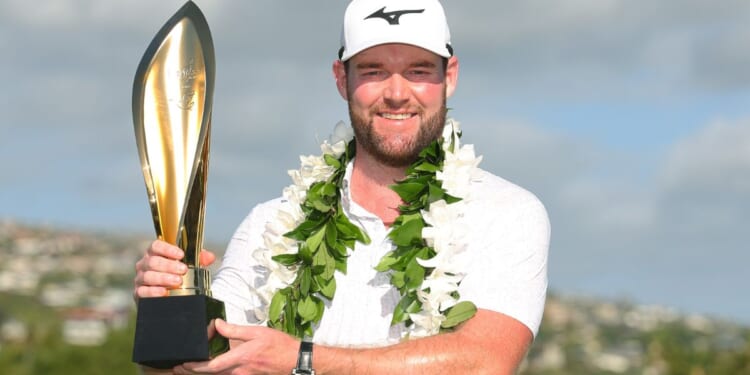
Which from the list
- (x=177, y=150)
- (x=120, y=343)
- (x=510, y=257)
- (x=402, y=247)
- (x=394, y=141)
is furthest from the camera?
(x=120, y=343)

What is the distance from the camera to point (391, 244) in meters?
5.41

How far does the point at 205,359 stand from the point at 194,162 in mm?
738

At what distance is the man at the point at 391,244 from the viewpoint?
185 inches

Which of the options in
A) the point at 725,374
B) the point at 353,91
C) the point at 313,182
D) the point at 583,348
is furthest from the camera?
the point at 583,348

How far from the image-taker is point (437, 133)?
17.7 feet

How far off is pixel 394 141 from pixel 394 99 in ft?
0.65

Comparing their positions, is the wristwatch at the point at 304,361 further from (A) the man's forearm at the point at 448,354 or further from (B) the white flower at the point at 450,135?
(B) the white flower at the point at 450,135

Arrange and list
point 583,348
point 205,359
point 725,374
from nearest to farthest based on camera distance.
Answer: point 205,359 → point 725,374 → point 583,348

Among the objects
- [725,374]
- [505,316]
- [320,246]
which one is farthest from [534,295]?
[725,374]

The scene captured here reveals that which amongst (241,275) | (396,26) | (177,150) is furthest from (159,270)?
(396,26)

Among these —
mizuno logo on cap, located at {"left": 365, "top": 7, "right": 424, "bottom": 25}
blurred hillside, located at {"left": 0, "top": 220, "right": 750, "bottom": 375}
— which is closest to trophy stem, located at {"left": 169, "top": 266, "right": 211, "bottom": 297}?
mizuno logo on cap, located at {"left": 365, "top": 7, "right": 424, "bottom": 25}

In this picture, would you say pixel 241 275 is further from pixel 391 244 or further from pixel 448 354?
pixel 448 354

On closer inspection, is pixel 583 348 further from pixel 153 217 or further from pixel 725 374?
pixel 153 217

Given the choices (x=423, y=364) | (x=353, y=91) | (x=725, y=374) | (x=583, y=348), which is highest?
(x=353, y=91)
